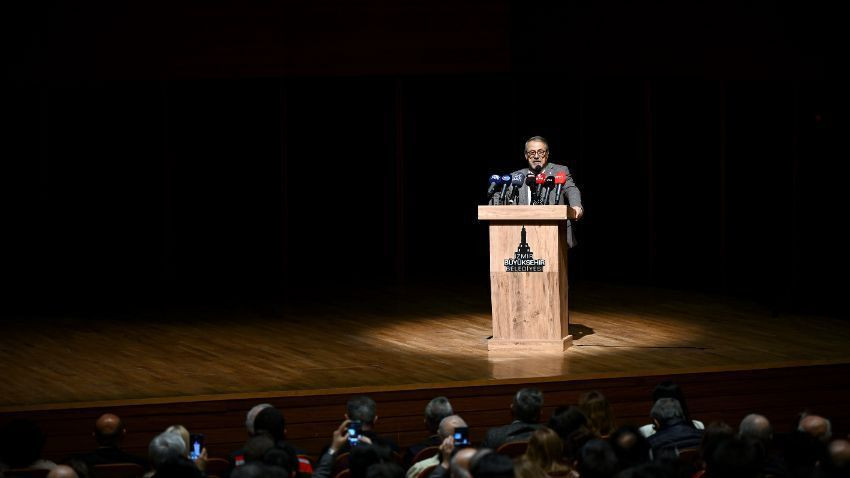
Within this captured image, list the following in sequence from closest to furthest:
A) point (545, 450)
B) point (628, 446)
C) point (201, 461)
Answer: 1. point (545, 450)
2. point (628, 446)
3. point (201, 461)

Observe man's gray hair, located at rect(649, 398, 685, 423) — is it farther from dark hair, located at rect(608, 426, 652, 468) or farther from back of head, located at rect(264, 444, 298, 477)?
back of head, located at rect(264, 444, 298, 477)

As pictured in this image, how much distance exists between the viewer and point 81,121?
35.9ft

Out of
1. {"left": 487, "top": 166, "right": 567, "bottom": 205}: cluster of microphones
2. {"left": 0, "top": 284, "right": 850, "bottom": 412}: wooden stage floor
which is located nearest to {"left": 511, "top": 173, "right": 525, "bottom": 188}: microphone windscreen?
{"left": 487, "top": 166, "right": 567, "bottom": 205}: cluster of microphones

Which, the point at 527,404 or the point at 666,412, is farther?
the point at 527,404

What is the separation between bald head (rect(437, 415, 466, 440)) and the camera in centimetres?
441

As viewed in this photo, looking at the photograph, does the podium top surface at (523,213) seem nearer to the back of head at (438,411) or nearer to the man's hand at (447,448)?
the back of head at (438,411)

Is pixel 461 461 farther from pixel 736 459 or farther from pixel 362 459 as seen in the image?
pixel 736 459

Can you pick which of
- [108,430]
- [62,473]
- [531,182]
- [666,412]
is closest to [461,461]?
[62,473]

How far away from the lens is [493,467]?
326 cm

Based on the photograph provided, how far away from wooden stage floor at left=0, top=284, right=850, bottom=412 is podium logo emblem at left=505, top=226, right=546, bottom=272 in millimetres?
479

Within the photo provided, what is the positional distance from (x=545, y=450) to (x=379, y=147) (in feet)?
25.9

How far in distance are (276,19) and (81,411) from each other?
5280 millimetres

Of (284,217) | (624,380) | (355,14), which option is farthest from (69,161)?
(624,380)

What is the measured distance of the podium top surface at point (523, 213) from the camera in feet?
22.7
